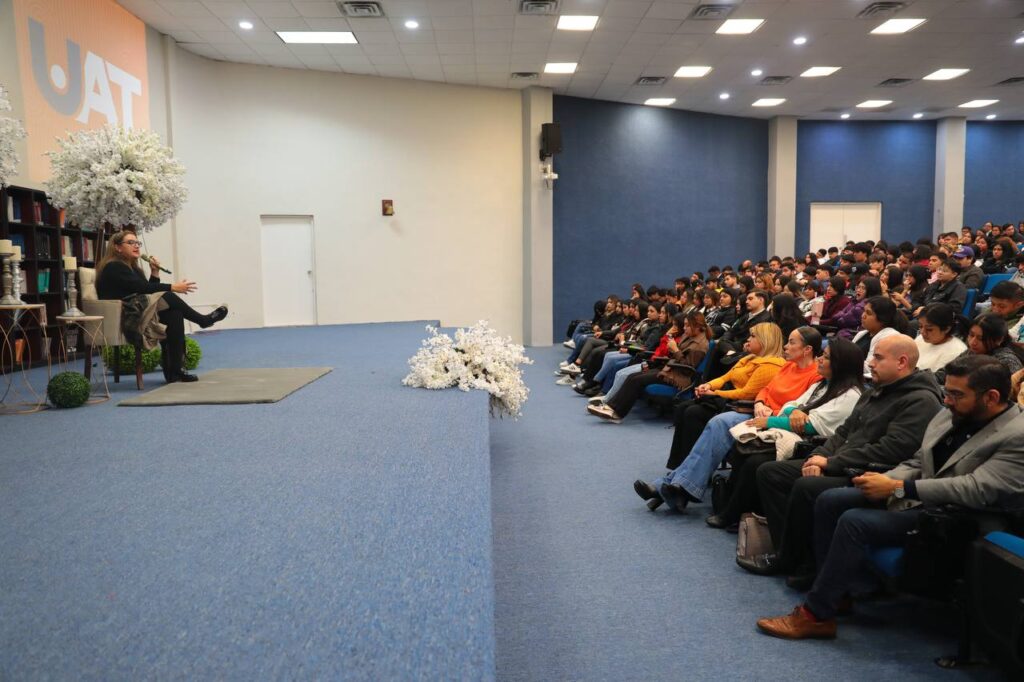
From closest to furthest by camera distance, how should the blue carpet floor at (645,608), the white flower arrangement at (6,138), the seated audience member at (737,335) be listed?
1. the blue carpet floor at (645,608)
2. the white flower arrangement at (6,138)
3. the seated audience member at (737,335)

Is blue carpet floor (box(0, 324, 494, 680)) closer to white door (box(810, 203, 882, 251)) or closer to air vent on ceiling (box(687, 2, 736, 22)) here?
air vent on ceiling (box(687, 2, 736, 22))

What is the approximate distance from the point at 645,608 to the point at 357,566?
4.10 ft

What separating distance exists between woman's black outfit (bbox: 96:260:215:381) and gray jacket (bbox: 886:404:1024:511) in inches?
188

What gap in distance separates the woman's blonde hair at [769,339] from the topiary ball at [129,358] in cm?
445

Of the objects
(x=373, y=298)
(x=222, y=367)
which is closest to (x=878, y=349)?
(x=222, y=367)

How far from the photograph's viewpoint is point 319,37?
9750mm

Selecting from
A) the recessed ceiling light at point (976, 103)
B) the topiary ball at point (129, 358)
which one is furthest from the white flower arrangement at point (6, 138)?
the recessed ceiling light at point (976, 103)

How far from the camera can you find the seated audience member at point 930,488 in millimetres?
2234

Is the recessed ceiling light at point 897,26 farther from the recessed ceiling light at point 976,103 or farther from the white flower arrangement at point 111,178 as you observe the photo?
the white flower arrangement at point 111,178

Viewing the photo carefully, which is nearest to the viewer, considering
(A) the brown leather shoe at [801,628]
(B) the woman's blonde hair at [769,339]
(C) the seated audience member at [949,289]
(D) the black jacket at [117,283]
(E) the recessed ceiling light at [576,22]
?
(A) the brown leather shoe at [801,628]

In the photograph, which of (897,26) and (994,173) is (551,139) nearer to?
(897,26)

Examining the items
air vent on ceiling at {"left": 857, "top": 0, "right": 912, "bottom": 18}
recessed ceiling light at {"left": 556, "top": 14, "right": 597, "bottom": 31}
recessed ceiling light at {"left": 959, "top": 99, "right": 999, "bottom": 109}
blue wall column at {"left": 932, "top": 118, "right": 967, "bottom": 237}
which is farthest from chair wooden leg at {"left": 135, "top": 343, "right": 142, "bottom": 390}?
blue wall column at {"left": 932, "top": 118, "right": 967, "bottom": 237}

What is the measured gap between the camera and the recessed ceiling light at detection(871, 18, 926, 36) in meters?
9.14

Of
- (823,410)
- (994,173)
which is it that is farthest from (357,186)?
(994,173)
